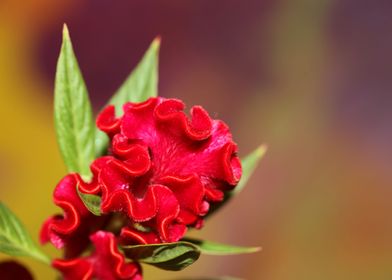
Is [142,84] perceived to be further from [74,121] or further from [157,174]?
[157,174]

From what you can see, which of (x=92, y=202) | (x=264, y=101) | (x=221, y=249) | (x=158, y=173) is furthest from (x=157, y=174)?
(x=264, y=101)

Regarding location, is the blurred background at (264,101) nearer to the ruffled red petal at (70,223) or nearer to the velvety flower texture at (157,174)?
the ruffled red petal at (70,223)

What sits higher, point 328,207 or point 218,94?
point 218,94

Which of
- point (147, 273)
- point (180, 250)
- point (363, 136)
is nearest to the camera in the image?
point (180, 250)

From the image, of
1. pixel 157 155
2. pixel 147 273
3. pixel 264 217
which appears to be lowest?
pixel 147 273

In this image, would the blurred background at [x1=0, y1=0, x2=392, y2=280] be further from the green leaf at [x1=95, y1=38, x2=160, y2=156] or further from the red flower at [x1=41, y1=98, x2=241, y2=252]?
the red flower at [x1=41, y1=98, x2=241, y2=252]

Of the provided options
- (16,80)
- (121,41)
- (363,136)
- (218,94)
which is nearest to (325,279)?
(363,136)

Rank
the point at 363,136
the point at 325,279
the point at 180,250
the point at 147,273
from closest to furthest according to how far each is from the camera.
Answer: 1. the point at 180,250
2. the point at 147,273
3. the point at 325,279
4. the point at 363,136

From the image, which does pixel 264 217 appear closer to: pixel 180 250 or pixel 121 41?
pixel 121 41
